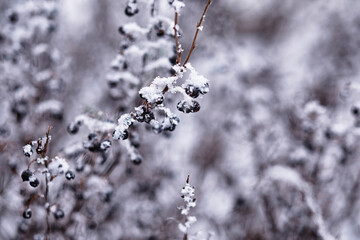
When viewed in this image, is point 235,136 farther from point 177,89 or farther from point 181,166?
point 177,89

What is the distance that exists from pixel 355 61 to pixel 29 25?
247 inches

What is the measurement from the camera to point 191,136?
6918mm

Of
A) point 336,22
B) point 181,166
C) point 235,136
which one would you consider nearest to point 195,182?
point 181,166

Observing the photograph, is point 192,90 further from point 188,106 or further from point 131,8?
point 131,8

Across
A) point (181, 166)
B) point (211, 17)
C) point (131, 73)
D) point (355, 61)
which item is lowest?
point (131, 73)

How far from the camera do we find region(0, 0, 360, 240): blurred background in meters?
3.11

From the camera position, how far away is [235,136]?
5477 millimetres

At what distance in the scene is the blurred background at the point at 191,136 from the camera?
122 inches

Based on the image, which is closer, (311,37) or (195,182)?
(195,182)

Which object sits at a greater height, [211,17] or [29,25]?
[211,17]

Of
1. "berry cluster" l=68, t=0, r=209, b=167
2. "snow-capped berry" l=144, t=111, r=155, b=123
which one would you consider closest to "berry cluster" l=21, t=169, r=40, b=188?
"berry cluster" l=68, t=0, r=209, b=167

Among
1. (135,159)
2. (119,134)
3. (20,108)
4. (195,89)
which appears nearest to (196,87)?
(195,89)

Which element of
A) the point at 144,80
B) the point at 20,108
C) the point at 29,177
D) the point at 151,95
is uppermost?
the point at 20,108

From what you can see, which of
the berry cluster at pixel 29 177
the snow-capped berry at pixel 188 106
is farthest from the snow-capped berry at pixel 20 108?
the snow-capped berry at pixel 188 106
